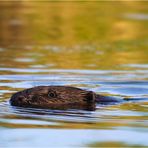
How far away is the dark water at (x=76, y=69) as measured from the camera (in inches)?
446

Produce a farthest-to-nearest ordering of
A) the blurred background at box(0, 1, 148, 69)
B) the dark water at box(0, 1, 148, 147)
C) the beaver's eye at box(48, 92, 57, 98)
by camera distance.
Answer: the blurred background at box(0, 1, 148, 69), the beaver's eye at box(48, 92, 57, 98), the dark water at box(0, 1, 148, 147)

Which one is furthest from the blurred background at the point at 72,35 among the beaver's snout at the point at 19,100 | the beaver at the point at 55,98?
the beaver's snout at the point at 19,100

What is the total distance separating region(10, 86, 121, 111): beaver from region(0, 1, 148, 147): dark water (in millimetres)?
264

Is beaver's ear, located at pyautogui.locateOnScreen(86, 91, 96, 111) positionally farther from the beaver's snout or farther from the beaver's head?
the beaver's snout

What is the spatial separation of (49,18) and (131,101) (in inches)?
1023

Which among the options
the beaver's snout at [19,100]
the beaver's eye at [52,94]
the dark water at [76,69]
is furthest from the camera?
the beaver's eye at [52,94]

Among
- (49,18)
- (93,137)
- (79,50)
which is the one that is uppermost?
(49,18)

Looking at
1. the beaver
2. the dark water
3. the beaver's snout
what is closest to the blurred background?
the dark water

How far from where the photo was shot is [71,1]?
5462 centimetres

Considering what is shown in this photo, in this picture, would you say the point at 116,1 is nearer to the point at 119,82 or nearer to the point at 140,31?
the point at 140,31

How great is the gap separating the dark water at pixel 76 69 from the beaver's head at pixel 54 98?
26cm

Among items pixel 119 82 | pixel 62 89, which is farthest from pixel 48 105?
pixel 119 82

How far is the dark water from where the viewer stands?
1134 centimetres

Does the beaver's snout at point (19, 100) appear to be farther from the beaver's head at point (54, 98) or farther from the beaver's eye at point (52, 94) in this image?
the beaver's eye at point (52, 94)
